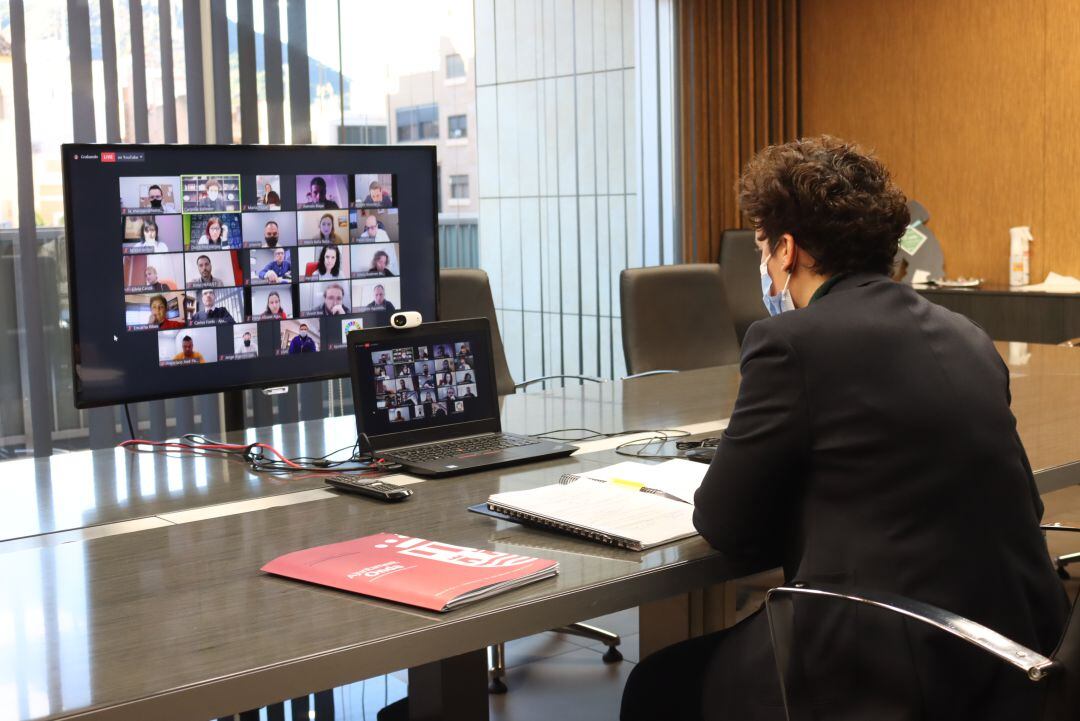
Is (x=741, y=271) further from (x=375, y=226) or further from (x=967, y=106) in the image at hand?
(x=375, y=226)

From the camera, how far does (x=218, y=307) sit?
2.46 metres

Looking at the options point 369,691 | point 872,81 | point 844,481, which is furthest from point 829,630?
point 872,81

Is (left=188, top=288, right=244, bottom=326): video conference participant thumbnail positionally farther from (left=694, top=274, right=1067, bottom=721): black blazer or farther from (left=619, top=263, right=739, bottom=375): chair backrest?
(left=619, top=263, right=739, bottom=375): chair backrest

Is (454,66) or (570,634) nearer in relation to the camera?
(570,634)

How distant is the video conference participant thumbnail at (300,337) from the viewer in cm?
257

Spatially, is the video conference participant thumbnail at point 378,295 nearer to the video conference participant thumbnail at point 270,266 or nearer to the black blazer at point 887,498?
the video conference participant thumbnail at point 270,266

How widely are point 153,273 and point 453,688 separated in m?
1.15

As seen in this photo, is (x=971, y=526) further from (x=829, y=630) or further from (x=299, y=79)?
(x=299, y=79)

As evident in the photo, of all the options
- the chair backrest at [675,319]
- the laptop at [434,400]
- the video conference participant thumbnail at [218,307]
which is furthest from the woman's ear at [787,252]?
the chair backrest at [675,319]

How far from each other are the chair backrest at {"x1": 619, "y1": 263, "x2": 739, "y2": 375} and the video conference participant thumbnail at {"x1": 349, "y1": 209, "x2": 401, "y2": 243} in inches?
57.4

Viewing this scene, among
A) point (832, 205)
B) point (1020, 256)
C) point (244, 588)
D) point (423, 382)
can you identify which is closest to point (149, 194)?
point (423, 382)

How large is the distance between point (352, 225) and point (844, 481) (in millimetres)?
1388

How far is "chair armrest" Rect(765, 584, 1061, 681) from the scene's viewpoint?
1.32 meters

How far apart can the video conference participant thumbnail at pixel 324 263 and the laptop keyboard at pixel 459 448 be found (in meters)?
0.45
